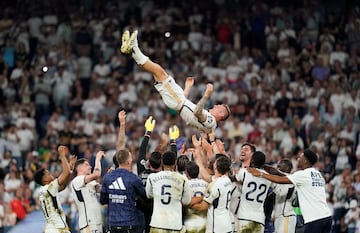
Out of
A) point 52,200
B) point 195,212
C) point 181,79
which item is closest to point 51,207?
point 52,200

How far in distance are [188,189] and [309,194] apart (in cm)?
217

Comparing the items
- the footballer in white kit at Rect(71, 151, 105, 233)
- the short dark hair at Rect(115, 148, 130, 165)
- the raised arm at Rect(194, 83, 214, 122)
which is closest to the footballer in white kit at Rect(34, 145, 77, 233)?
the footballer in white kit at Rect(71, 151, 105, 233)

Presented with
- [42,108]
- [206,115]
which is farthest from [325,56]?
[206,115]

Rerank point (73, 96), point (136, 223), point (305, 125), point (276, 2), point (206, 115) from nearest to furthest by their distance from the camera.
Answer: point (136, 223)
point (206, 115)
point (305, 125)
point (73, 96)
point (276, 2)

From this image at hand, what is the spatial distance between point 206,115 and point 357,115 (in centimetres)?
1142

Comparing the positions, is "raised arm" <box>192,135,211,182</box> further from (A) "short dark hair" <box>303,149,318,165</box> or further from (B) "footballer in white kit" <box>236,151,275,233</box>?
(A) "short dark hair" <box>303,149,318,165</box>

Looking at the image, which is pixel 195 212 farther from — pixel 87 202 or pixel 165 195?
pixel 87 202

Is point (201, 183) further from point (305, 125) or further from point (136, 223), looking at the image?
point (305, 125)

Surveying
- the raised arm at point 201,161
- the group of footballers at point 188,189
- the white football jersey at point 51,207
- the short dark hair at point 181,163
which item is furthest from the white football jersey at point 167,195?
the white football jersey at point 51,207

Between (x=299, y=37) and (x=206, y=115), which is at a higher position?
(x=299, y=37)

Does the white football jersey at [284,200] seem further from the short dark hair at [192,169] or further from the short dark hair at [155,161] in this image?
the short dark hair at [155,161]

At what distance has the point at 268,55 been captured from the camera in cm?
3169

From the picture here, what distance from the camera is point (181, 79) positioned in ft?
99.5

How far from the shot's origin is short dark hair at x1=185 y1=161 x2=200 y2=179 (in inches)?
680
